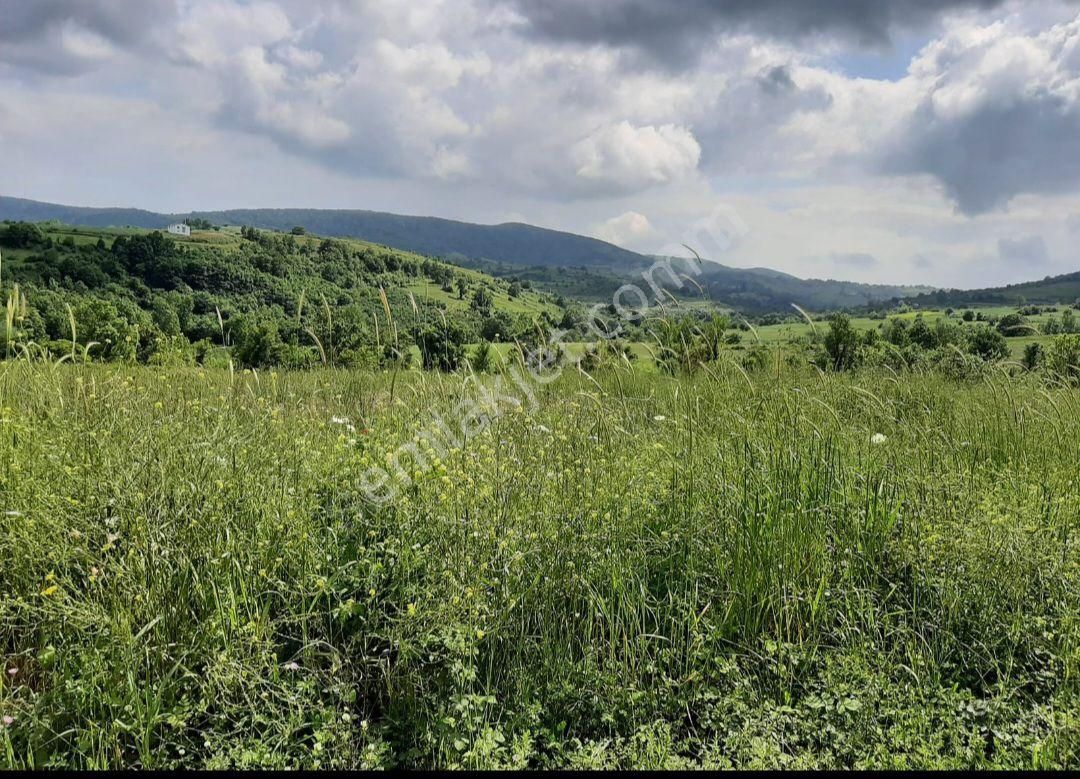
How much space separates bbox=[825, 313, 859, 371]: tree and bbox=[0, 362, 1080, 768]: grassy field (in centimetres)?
666

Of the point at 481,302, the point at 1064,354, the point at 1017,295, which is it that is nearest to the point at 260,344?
the point at 481,302

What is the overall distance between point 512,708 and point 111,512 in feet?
7.58

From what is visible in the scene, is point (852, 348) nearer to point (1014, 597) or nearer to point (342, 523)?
point (1014, 597)

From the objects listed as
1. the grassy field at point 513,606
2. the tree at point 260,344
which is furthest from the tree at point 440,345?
the tree at point 260,344

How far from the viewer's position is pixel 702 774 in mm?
2178

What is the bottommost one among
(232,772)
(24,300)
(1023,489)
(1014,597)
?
(232,772)

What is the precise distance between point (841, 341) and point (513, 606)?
10203 millimetres

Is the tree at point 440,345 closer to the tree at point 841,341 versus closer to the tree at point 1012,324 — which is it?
the tree at point 1012,324

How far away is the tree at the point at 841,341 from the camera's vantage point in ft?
34.6

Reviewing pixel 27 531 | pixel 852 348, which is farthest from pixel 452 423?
pixel 852 348

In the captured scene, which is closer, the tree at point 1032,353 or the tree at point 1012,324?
the tree at point 1012,324

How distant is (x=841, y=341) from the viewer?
10.9 meters

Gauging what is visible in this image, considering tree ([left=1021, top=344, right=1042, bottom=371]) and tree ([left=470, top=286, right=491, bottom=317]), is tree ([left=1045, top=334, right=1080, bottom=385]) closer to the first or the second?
tree ([left=1021, top=344, right=1042, bottom=371])

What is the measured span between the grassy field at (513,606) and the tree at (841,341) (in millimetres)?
6656
